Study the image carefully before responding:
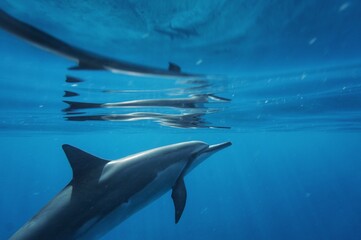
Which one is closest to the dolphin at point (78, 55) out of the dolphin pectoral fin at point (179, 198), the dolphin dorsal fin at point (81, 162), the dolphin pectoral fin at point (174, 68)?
the dolphin pectoral fin at point (174, 68)

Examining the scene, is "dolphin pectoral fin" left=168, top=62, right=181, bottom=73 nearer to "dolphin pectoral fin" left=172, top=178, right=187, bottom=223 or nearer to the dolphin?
the dolphin

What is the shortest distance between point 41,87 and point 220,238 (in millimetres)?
35120

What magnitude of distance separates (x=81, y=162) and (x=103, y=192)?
2.90 feet

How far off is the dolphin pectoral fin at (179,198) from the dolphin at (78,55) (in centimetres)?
438

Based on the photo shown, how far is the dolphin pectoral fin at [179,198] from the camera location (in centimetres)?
777

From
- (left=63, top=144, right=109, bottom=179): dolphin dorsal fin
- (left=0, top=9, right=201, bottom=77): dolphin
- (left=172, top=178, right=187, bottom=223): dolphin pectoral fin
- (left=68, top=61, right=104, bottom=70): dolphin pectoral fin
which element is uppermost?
(left=0, top=9, right=201, bottom=77): dolphin

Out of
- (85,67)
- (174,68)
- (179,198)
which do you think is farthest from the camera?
(174,68)

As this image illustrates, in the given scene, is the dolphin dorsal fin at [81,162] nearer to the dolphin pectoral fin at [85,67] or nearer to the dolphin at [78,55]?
the dolphin at [78,55]

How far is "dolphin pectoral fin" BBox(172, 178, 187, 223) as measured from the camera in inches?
306

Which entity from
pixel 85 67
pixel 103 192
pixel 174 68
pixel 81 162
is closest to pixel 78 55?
pixel 85 67

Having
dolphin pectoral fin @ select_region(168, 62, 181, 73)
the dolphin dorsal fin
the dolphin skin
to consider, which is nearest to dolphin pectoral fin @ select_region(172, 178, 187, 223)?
the dolphin skin

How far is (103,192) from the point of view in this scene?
6.55 m

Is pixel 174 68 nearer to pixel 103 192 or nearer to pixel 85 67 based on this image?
pixel 85 67

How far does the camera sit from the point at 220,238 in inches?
1631
